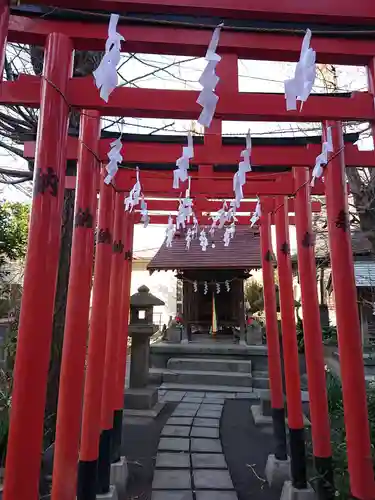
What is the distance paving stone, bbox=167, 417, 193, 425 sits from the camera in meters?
6.66

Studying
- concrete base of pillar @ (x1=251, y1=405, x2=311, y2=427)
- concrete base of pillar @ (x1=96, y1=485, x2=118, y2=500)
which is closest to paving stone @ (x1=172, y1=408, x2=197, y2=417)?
concrete base of pillar @ (x1=251, y1=405, x2=311, y2=427)

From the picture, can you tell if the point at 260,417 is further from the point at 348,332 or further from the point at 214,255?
the point at 214,255

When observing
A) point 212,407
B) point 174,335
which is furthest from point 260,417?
point 174,335

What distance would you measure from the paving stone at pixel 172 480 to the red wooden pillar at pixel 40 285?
266cm

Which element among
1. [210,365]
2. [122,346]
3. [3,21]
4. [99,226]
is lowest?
[210,365]

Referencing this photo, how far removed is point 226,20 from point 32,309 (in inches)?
86.2

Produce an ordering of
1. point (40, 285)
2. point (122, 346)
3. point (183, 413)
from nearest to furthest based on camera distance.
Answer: point (40, 285), point (122, 346), point (183, 413)

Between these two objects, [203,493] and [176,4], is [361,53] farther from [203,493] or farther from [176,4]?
[203,493]

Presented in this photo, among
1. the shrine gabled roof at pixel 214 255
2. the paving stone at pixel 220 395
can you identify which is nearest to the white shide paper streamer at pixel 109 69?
the paving stone at pixel 220 395

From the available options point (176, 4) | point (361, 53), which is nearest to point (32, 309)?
point (176, 4)

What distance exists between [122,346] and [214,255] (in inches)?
274

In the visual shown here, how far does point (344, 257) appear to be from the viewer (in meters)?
2.97

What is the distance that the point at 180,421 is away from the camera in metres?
6.77

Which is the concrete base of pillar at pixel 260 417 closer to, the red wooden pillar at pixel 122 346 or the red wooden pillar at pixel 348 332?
the red wooden pillar at pixel 122 346
